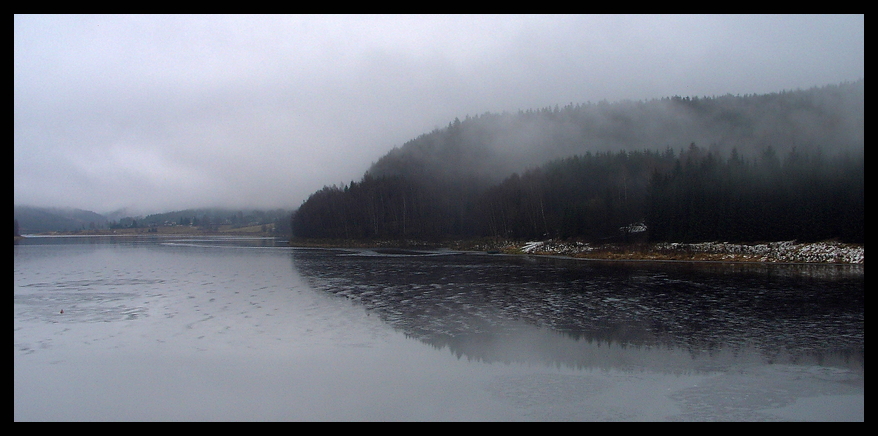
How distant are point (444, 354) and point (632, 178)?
97.9m

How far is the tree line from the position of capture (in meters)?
49.1

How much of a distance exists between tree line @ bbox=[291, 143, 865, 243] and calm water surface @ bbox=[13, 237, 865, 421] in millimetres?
27560

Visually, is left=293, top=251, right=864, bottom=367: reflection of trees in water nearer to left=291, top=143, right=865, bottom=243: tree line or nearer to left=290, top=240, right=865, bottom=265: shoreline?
left=290, top=240, right=865, bottom=265: shoreline

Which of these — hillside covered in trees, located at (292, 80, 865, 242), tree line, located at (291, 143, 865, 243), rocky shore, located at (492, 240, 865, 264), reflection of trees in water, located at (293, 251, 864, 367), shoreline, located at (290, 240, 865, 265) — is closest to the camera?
reflection of trees in water, located at (293, 251, 864, 367)

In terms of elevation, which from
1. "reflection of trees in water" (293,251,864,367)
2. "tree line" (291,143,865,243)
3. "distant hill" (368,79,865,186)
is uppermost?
"distant hill" (368,79,865,186)

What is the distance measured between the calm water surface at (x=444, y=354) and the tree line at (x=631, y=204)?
90.4 feet

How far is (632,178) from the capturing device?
10169 cm

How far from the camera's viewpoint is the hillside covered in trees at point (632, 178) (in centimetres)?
5150

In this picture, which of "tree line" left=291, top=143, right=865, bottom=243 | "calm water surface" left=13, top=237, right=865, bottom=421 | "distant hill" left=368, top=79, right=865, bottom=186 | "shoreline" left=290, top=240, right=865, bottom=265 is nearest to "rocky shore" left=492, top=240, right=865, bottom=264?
"shoreline" left=290, top=240, right=865, bottom=265
